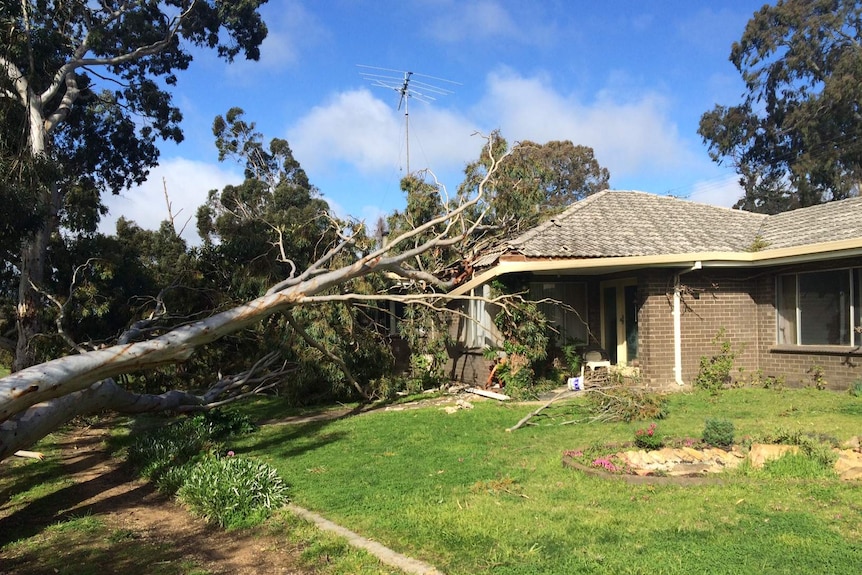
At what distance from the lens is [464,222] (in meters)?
14.9

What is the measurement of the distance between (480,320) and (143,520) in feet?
28.4

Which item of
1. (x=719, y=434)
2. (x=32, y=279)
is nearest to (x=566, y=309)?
(x=719, y=434)

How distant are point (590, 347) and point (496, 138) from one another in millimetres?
5317

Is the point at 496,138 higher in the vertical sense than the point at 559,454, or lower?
higher

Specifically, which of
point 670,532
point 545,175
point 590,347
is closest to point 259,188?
point 545,175

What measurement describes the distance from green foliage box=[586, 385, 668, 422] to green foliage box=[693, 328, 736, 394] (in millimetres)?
2958

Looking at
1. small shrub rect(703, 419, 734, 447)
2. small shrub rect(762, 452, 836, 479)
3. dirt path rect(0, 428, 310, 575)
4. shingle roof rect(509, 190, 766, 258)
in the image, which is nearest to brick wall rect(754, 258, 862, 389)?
shingle roof rect(509, 190, 766, 258)

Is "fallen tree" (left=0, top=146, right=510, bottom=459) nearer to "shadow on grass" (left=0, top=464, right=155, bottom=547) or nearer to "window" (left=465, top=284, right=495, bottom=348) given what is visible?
"shadow on grass" (left=0, top=464, right=155, bottom=547)

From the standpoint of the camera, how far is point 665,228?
15.3 m

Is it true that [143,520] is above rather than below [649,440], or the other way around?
below

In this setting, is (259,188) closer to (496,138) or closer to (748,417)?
(496,138)

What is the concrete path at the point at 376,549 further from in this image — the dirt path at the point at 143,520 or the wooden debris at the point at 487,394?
the wooden debris at the point at 487,394

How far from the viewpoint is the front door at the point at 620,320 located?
1371cm

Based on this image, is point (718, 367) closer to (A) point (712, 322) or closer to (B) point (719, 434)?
(A) point (712, 322)
